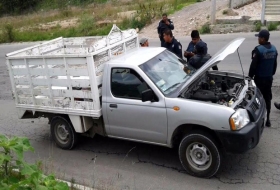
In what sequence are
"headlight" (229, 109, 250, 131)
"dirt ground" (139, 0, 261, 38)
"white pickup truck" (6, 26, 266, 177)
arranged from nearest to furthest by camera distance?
"headlight" (229, 109, 250, 131), "white pickup truck" (6, 26, 266, 177), "dirt ground" (139, 0, 261, 38)

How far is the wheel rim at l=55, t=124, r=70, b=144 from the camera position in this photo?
7.17m

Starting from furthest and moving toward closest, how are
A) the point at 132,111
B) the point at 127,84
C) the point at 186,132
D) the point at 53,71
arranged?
the point at 53,71
the point at 127,84
the point at 132,111
the point at 186,132

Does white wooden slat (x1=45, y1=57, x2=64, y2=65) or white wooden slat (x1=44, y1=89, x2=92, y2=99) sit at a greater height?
white wooden slat (x1=45, y1=57, x2=64, y2=65)

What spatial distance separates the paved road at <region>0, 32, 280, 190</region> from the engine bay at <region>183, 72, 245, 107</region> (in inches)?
42.1

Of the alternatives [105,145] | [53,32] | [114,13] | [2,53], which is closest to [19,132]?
[105,145]

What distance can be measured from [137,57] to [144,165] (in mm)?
1840

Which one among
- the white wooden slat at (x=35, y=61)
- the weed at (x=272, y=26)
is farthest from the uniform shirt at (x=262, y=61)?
the weed at (x=272, y=26)

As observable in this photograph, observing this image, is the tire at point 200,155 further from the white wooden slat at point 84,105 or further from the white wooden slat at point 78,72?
the white wooden slat at point 78,72

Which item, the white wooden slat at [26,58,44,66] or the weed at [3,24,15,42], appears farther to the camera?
the weed at [3,24,15,42]

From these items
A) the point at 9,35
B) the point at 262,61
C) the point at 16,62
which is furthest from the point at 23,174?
the point at 9,35

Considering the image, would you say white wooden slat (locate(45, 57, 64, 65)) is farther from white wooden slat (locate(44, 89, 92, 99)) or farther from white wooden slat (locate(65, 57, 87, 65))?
white wooden slat (locate(44, 89, 92, 99))

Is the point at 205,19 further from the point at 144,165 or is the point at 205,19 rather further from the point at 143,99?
the point at 143,99

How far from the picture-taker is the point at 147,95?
571cm

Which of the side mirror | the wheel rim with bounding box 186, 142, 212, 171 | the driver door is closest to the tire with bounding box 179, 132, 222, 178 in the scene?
the wheel rim with bounding box 186, 142, 212, 171
